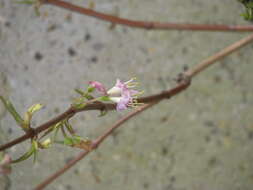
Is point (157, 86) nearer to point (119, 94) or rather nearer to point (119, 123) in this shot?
point (119, 123)

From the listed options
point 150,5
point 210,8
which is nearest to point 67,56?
point 150,5

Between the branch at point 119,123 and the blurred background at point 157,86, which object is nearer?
the branch at point 119,123

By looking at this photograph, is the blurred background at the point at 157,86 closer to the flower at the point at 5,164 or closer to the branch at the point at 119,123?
the branch at the point at 119,123

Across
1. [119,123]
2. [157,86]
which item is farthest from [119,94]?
[157,86]

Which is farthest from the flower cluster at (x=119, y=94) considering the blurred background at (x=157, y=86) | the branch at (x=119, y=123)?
the blurred background at (x=157, y=86)

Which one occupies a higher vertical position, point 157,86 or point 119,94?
point 119,94

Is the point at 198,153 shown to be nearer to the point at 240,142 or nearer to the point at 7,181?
the point at 240,142

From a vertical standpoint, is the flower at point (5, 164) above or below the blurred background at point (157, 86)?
above

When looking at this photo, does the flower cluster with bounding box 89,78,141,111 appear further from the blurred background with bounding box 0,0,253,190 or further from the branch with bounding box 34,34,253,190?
the blurred background with bounding box 0,0,253,190
